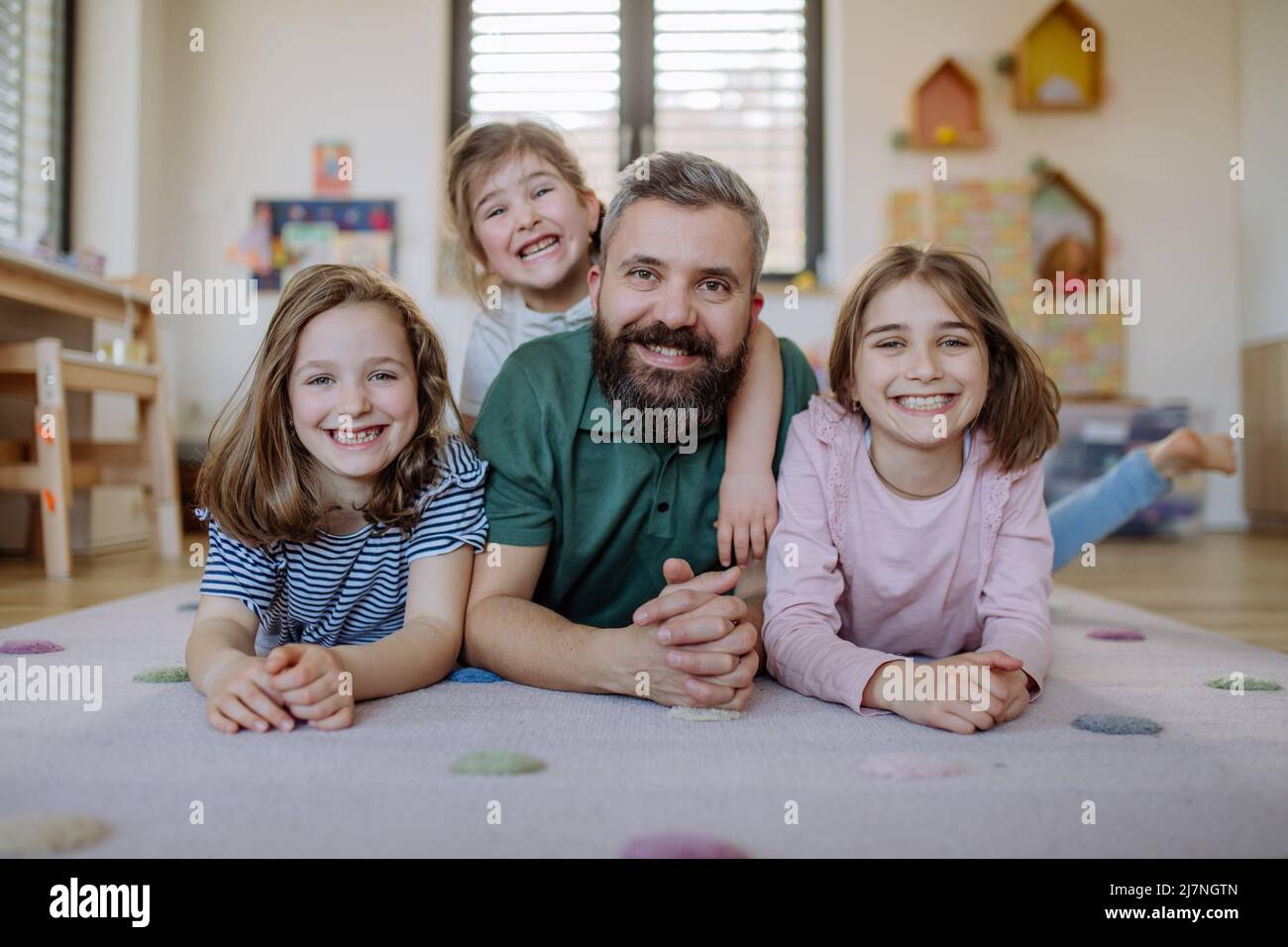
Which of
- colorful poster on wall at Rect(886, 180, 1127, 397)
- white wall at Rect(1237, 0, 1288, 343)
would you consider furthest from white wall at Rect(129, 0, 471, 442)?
white wall at Rect(1237, 0, 1288, 343)

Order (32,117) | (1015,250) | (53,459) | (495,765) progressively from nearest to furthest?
1. (495,765)
2. (53,459)
3. (32,117)
4. (1015,250)

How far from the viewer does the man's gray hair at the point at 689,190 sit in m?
1.22

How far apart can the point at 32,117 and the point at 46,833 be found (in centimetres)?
368

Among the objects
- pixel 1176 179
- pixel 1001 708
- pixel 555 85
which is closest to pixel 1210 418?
pixel 1176 179

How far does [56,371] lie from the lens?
2.36 metres

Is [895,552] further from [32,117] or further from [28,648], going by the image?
[32,117]

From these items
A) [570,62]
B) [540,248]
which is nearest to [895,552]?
[540,248]

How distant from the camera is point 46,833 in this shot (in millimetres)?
666

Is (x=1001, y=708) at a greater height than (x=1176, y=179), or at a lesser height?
lesser

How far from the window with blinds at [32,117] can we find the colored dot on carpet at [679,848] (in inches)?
138

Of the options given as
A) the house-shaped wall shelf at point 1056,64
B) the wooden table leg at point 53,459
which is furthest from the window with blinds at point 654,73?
the wooden table leg at point 53,459

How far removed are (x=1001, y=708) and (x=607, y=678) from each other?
41cm

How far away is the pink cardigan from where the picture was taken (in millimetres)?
1150
